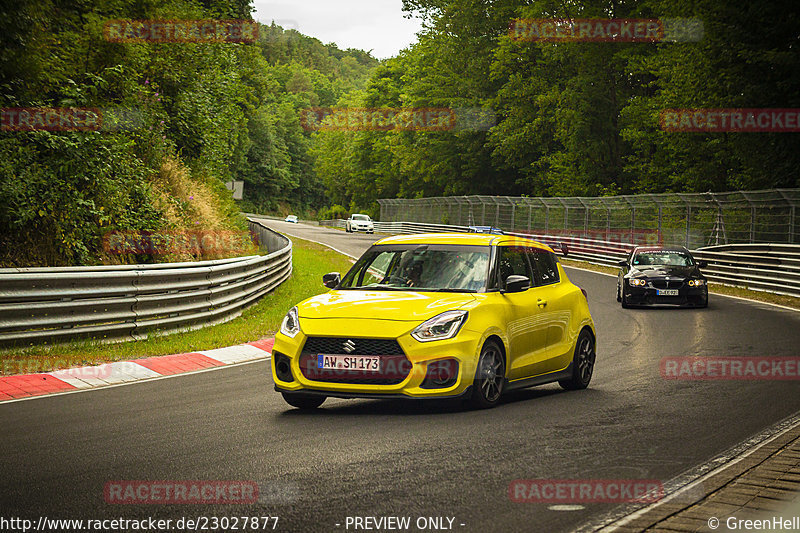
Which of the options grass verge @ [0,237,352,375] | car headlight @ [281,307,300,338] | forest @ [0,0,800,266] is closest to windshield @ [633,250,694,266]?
grass verge @ [0,237,352,375]

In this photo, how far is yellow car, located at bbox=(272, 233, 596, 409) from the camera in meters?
8.16

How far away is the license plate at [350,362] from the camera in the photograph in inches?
321

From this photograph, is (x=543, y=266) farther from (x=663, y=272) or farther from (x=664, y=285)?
(x=663, y=272)

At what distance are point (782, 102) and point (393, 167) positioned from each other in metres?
65.2

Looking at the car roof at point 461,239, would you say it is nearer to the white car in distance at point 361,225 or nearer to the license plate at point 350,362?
the license plate at point 350,362

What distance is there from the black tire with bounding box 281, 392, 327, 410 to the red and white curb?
9.30 ft

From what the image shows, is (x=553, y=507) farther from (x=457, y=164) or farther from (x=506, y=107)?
(x=457, y=164)

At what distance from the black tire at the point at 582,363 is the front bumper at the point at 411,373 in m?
2.35

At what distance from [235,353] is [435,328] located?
19.5 feet

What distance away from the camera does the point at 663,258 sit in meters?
23.6
